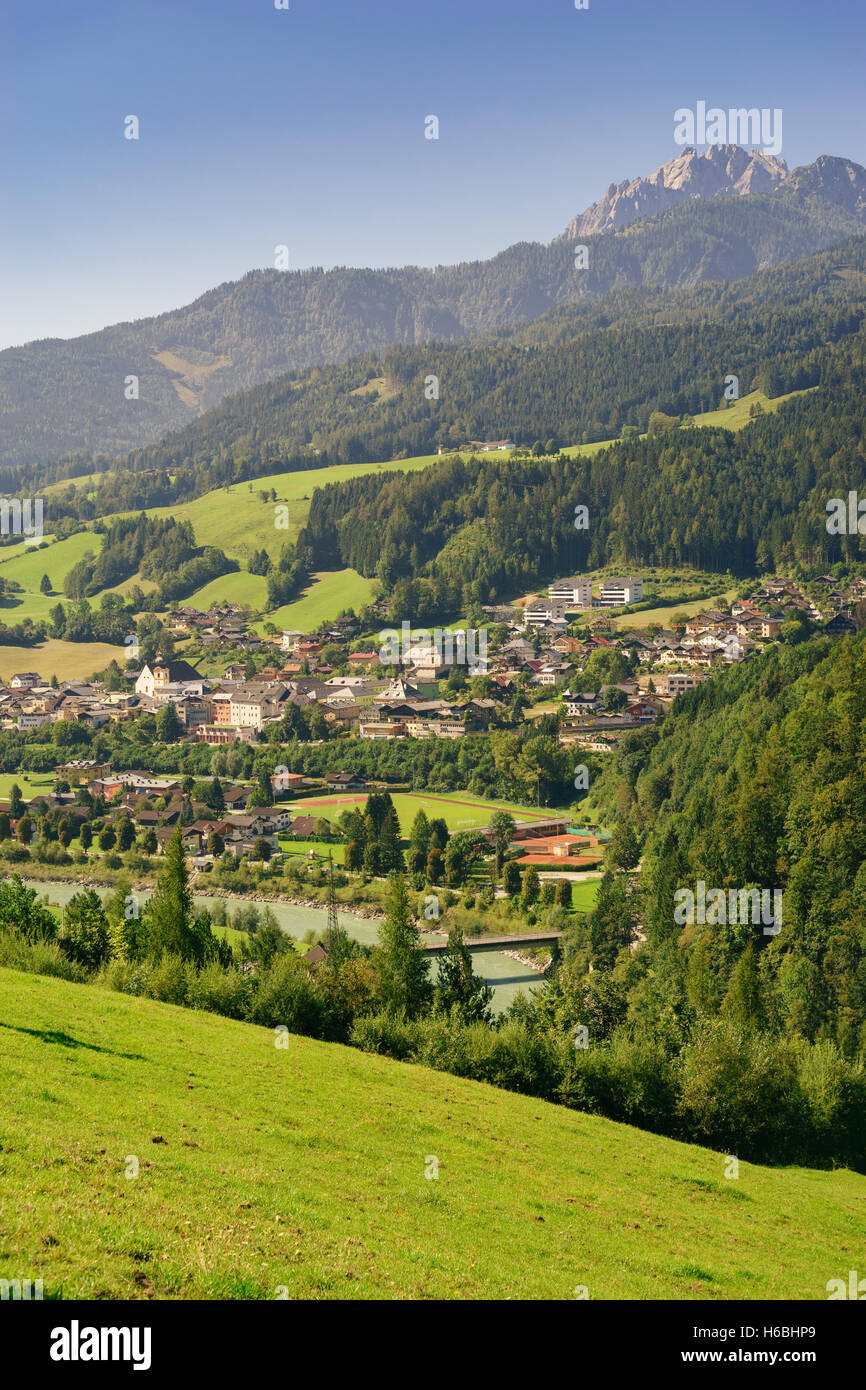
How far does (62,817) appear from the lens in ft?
250

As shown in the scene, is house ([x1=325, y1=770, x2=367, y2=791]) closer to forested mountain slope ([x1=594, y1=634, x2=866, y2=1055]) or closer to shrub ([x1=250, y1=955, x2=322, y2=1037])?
forested mountain slope ([x1=594, y1=634, x2=866, y2=1055])

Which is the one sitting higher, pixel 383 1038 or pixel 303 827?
pixel 383 1038

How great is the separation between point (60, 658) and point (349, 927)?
9367 centimetres

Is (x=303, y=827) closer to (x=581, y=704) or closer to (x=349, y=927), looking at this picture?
(x=349, y=927)

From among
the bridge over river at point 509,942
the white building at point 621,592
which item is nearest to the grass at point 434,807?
the bridge over river at point 509,942

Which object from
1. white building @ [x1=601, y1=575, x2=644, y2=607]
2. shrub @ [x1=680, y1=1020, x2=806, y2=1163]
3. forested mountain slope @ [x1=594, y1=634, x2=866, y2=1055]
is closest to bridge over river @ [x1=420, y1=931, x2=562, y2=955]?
forested mountain slope @ [x1=594, y1=634, x2=866, y2=1055]

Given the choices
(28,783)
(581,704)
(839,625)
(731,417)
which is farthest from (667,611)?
(731,417)

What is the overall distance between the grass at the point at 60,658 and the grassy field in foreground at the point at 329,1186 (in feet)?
373

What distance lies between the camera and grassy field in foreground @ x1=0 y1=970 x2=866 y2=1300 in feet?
32.0

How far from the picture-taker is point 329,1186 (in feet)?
45.3

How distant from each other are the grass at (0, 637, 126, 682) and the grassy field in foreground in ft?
373
